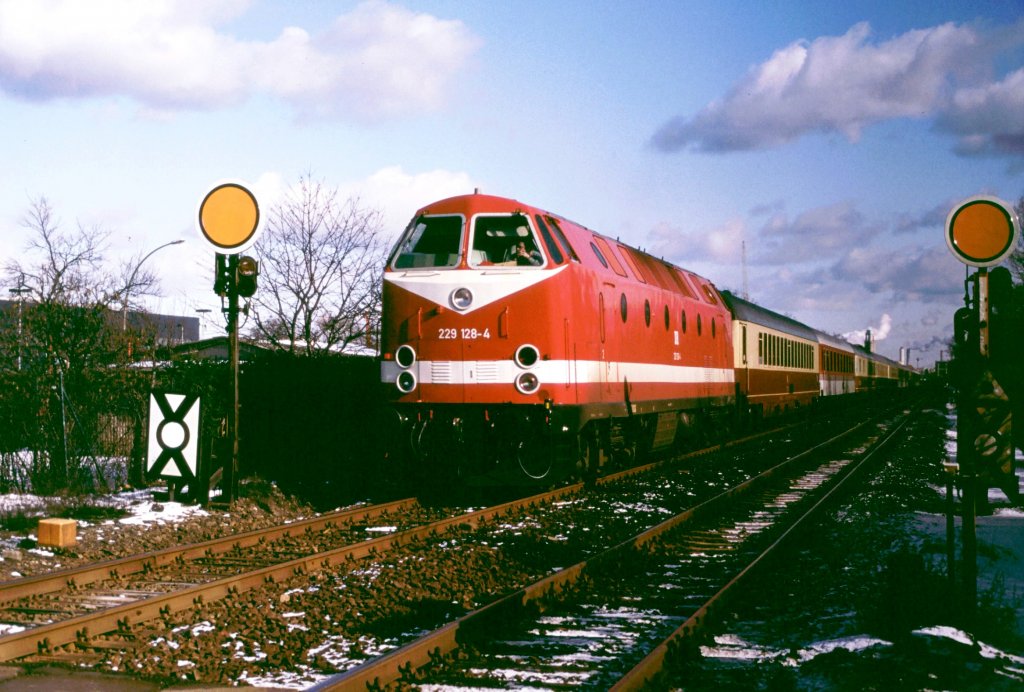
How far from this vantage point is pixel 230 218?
10.4 m

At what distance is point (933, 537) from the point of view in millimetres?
10125

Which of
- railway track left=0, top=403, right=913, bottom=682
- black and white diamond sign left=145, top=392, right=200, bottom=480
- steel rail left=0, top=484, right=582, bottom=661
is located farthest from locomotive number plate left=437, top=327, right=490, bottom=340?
black and white diamond sign left=145, top=392, right=200, bottom=480

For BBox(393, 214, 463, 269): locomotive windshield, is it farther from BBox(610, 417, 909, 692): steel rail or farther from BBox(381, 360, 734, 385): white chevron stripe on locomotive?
BBox(610, 417, 909, 692): steel rail

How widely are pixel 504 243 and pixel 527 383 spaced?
6.18 ft

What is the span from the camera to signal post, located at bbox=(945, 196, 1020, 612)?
6184 millimetres

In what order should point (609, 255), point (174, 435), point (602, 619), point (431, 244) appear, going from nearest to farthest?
point (602, 619) < point (174, 435) < point (431, 244) < point (609, 255)

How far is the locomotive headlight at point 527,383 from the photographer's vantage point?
1166 cm

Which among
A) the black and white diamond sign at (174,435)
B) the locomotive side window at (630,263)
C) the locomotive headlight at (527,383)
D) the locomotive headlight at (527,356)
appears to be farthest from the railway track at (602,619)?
the locomotive side window at (630,263)

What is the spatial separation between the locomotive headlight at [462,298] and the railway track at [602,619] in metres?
3.51

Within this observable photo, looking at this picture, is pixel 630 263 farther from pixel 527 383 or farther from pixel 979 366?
pixel 979 366

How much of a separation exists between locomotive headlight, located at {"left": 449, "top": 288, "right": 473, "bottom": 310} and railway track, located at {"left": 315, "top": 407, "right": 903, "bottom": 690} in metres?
3.51

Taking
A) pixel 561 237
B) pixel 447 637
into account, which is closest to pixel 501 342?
pixel 561 237

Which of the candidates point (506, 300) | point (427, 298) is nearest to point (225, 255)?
point (427, 298)

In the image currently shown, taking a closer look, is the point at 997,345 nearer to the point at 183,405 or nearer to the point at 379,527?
the point at 379,527
